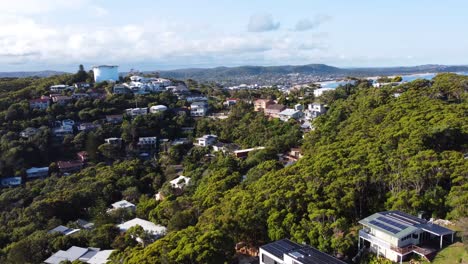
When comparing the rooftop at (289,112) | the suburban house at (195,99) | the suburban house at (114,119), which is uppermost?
the suburban house at (195,99)

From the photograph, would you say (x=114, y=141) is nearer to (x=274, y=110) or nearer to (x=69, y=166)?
(x=69, y=166)

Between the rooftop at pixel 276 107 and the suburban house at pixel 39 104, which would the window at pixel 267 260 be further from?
the suburban house at pixel 39 104

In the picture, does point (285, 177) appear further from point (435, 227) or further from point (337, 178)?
point (435, 227)

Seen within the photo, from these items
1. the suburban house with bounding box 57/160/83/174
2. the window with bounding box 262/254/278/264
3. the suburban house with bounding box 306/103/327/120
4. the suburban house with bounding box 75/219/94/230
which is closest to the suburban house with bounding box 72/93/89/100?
the suburban house with bounding box 57/160/83/174

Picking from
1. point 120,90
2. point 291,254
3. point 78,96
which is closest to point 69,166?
point 78,96

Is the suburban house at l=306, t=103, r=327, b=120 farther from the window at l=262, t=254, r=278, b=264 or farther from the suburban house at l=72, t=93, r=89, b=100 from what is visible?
the suburban house at l=72, t=93, r=89, b=100

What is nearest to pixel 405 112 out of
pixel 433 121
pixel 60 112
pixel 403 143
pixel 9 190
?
pixel 433 121

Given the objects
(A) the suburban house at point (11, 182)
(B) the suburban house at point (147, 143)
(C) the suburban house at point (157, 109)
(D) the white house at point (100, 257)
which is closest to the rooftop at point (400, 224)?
(D) the white house at point (100, 257)
